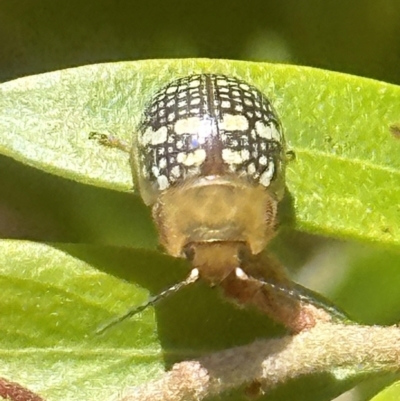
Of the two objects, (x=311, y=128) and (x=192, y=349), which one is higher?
(x=311, y=128)

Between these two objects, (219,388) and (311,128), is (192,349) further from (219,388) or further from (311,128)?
(311,128)

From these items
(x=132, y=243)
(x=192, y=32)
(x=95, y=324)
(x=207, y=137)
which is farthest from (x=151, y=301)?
(x=192, y=32)

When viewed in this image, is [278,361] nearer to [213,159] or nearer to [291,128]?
[213,159]

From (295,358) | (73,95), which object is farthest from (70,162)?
(295,358)

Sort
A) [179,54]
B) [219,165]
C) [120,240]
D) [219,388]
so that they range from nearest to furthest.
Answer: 1. [219,388]
2. [219,165]
3. [120,240]
4. [179,54]

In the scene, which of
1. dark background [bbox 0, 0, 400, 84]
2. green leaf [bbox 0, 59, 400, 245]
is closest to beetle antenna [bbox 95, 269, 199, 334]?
green leaf [bbox 0, 59, 400, 245]

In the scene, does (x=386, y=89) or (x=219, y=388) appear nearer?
(x=219, y=388)

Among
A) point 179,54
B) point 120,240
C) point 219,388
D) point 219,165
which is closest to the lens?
point 219,388

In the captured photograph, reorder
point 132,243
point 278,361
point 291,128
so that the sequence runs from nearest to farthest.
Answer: point 278,361 → point 291,128 → point 132,243
